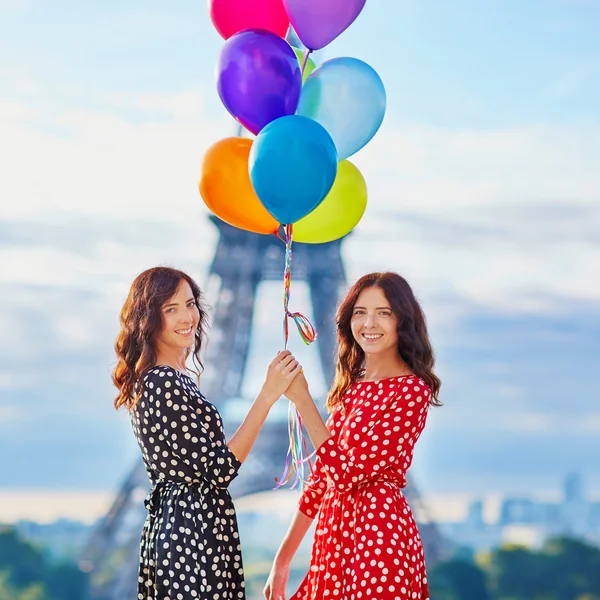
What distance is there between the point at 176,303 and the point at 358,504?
0.74 meters

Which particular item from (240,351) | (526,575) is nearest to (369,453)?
(240,351)

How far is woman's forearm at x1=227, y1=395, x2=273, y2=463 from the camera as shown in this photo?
112 inches

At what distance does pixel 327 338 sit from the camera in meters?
11.5

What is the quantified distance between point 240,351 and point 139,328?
1030cm

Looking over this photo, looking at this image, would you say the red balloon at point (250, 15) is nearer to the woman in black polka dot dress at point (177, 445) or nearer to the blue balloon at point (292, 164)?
the blue balloon at point (292, 164)

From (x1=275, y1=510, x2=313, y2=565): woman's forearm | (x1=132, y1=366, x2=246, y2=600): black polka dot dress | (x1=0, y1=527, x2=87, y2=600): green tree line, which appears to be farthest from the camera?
(x1=0, y1=527, x2=87, y2=600): green tree line

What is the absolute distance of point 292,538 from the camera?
299cm

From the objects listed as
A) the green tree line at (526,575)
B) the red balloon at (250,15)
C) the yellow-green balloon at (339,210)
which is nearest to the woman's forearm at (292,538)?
the yellow-green balloon at (339,210)

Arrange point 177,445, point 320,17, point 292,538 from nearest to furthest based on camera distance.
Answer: point 177,445
point 292,538
point 320,17

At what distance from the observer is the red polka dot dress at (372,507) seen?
275cm

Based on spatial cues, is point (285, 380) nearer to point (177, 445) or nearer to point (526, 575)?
point (177, 445)

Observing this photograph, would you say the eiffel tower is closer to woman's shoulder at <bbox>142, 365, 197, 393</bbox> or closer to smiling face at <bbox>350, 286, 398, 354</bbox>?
smiling face at <bbox>350, 286, 398, 354</bbox>

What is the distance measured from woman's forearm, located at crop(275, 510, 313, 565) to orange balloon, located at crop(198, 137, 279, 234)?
89cm

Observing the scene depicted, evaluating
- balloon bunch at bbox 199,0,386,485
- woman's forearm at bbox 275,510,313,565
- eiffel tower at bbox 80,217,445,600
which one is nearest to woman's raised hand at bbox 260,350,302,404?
balloon bunch at bbox 199,0,386,485
